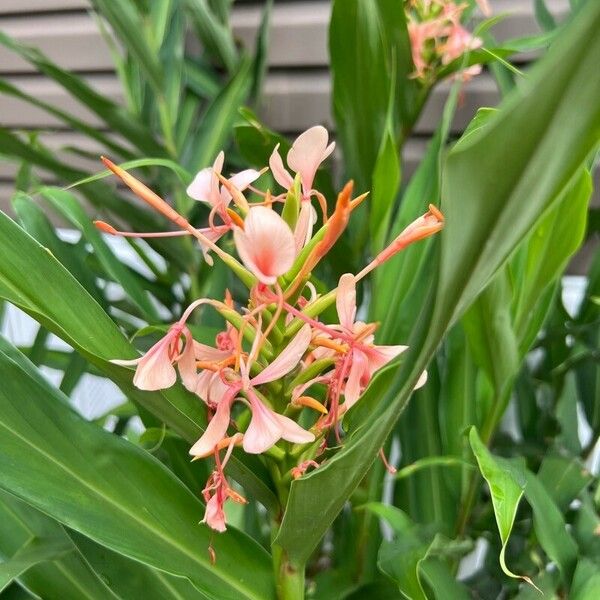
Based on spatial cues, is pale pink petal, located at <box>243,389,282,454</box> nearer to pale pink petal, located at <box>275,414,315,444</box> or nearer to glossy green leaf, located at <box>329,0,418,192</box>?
pale pink petal, located at <box>275,414,315,444</box>

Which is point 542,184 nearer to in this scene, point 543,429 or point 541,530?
point 541,530

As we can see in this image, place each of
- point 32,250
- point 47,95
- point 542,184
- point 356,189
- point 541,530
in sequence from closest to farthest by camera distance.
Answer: point 542,184 < point 32,250 < point 541,530 < point 356,189 < point 47,95

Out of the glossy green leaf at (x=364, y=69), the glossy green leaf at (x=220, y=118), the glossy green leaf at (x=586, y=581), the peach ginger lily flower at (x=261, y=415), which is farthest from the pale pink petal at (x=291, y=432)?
the glossy green leaf at (x=220, y=118)

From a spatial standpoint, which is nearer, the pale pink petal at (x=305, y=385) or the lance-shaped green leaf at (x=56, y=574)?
the pale pink petal at (x=305, y=385)

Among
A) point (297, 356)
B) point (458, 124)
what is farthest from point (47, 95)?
point (297, 356)

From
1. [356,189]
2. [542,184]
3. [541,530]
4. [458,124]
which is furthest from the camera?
[458,124]

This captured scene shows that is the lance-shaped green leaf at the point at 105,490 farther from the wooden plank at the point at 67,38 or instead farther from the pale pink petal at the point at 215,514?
the wooden plank at the point at 67,38
